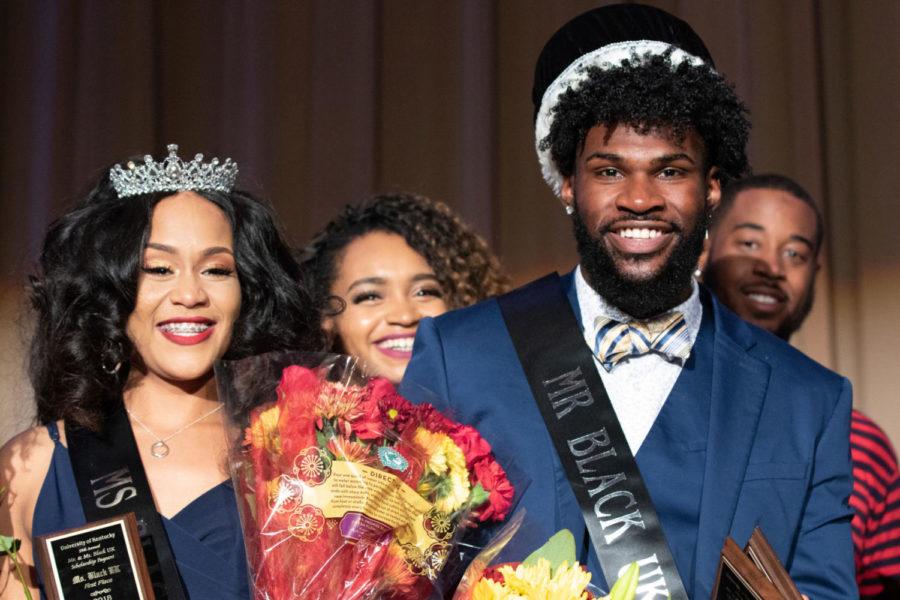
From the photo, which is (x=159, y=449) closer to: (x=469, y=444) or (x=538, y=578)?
(x=469, y=444)

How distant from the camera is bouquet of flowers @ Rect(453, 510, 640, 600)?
62.4 inches

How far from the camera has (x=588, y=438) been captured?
2.15 meters

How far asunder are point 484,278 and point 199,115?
1374mm

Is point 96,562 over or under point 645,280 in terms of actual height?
under

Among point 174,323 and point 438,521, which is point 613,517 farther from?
point 174,323

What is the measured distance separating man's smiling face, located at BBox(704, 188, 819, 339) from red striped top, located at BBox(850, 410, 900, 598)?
37 cm

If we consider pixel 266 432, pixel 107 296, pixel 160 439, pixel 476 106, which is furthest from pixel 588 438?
pixel 476 106

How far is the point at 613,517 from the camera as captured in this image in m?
2.08

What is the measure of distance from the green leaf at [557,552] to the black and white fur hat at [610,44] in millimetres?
943

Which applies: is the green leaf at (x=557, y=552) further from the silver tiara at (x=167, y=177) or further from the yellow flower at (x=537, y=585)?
the silver tiara at (x=167, y=177)

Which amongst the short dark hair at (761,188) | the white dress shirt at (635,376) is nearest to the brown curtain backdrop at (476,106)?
the short dark hair at (761,188)

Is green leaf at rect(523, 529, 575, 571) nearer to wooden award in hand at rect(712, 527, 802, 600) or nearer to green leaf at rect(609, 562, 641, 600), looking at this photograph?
green leaf at rect(609, 562, 641, 600)

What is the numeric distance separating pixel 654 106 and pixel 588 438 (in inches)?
23.0

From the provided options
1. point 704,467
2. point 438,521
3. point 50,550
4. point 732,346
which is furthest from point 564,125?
point 50,550
